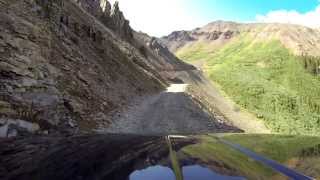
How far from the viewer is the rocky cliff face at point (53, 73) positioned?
1641 centimetres

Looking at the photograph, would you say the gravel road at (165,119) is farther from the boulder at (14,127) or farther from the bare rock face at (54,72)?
the boulder at (14,127)

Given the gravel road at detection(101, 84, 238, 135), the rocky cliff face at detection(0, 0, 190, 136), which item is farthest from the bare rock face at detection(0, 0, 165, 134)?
the gravel road at detection(101, 84, 238, 135)

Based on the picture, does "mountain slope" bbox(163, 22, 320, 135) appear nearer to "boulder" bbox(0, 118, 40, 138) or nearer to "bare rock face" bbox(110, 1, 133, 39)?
"bare rock face" bbox(110, 1, 133, 39)

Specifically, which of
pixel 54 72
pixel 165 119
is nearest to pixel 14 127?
pixel 54 72

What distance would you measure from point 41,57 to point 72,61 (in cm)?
396

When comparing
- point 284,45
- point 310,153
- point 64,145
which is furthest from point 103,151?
point 284,45

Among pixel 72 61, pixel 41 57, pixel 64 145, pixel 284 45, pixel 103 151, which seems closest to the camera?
pixel 103 151

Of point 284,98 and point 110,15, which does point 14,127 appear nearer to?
point 284,98

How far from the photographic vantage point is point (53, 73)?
804 inches

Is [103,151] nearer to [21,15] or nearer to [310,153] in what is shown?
[310,153]

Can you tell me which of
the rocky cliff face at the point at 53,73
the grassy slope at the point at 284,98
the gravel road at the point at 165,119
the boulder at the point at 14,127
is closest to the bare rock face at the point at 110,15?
the grassy slope at the point at 284,98

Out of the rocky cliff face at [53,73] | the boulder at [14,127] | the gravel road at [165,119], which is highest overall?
the rocky cliff face at [53,73]

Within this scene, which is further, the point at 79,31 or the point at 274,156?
the point at 79,31

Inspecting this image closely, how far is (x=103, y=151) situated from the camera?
407 centimetres
